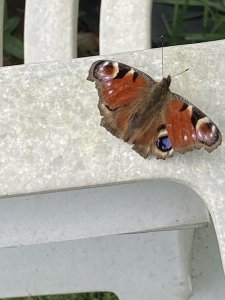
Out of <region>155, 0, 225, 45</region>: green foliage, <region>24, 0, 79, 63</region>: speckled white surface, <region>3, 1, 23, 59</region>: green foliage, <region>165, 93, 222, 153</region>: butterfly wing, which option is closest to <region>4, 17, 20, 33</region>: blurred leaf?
<region>3, 1, 23, 59</region>: green foliage

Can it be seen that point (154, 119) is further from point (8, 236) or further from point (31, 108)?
point (8, 236)

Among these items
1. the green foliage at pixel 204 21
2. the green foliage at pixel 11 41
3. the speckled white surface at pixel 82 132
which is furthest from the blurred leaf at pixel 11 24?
the speckled white surface at pixel 82 132

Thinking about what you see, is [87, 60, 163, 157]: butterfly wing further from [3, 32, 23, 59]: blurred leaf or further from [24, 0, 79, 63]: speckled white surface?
[3, 32, 23, 59]: blurred leaf

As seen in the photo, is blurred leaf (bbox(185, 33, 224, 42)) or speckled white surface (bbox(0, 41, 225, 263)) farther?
blurred leaf (bbox(185, 33, 224, 42))

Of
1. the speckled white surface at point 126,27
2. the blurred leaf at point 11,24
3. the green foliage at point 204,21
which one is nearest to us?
the speckled white surface at point 126,27

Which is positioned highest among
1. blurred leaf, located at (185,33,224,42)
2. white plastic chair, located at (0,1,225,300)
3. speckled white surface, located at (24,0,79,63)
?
speckled white surface, located at (24,0,79,63)

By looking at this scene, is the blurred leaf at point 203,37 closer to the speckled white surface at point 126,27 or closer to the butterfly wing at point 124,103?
the speckled white surface at point 126,27
